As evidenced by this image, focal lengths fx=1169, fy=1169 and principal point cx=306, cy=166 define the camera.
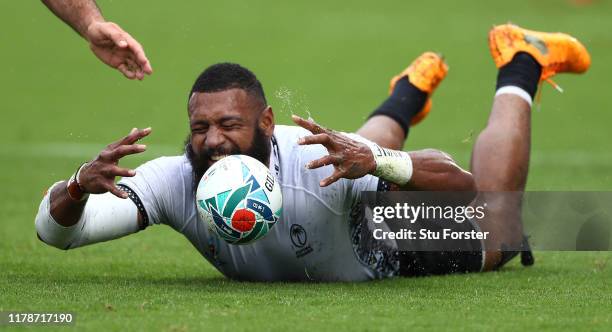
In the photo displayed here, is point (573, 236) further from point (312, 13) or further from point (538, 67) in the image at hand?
point (312, 13)

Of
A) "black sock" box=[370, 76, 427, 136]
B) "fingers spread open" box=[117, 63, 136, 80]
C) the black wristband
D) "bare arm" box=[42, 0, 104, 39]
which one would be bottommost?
the black wristband

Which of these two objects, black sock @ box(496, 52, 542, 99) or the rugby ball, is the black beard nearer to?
the rugby ball

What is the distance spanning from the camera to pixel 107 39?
23.7ft

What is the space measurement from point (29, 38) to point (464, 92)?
11058 mm

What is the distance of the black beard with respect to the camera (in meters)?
6.91

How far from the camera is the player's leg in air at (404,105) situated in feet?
31.9

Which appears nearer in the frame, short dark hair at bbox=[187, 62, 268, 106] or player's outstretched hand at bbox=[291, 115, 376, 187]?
player's outstretched hand at bbox=[291, 115, 376, 187]

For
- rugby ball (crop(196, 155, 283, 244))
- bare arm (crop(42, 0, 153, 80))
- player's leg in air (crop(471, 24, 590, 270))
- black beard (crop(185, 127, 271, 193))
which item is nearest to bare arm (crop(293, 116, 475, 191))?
rugby ball (crop(196, 155, 283, 244))

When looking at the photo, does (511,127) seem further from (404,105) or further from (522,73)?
(404,105)

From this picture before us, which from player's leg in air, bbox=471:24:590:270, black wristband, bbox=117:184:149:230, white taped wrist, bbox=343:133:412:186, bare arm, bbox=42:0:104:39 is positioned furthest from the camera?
player's leg in air, bbox=471:24:590:270

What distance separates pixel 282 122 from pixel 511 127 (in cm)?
209

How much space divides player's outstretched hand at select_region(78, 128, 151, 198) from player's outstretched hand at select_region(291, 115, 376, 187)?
0.91m

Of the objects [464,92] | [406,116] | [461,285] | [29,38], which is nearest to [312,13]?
[29,38]

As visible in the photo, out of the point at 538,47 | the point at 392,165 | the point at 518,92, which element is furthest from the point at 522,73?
the point at 392,165
